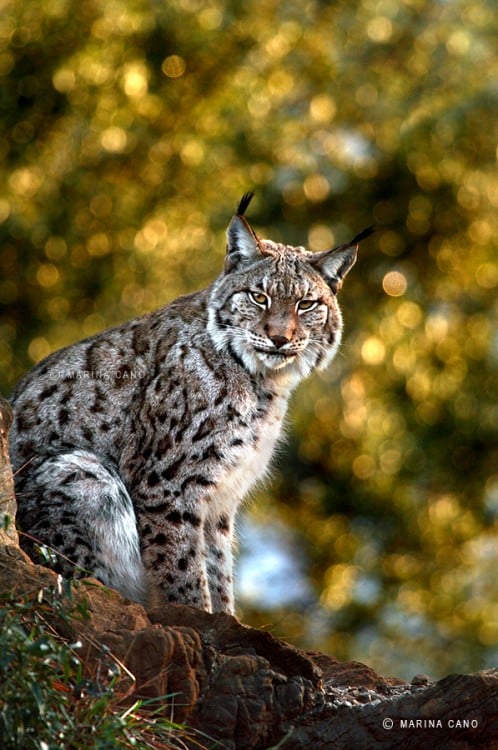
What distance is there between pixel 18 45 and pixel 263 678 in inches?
526

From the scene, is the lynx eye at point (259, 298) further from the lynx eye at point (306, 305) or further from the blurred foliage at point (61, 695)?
the blurred foliage at point (61, 695)

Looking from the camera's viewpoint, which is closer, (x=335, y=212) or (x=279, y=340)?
(x=279, y=340)

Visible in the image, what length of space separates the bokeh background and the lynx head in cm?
847

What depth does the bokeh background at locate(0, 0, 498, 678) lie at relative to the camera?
18297mm

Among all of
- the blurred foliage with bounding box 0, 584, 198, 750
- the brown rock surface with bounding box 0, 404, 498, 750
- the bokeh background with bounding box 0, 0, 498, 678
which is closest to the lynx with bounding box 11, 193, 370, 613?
the brown rock surface with bounding box 0, 404, 498, 750

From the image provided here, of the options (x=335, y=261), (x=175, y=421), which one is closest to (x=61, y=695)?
(x=175, y=421)

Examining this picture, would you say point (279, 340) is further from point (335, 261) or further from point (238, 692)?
point (238, 692)

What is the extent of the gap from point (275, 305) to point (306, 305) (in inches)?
8.3

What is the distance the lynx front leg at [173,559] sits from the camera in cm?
838

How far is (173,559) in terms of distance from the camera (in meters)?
8.38

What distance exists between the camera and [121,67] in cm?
1833

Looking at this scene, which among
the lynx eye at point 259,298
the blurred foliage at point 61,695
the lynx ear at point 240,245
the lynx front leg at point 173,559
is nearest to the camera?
the blurred foliage at point 61,695

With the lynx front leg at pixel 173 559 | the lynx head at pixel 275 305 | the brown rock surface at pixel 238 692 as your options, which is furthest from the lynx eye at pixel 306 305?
the brown rock surface at pixel 238 692

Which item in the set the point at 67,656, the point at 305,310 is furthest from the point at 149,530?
the point at 67,656
